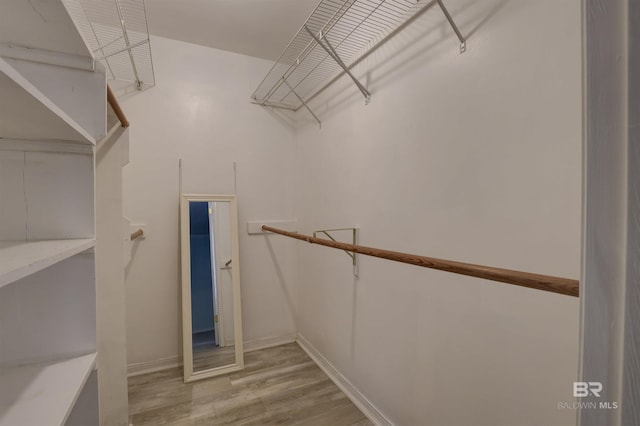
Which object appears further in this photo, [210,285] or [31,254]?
[210,285]

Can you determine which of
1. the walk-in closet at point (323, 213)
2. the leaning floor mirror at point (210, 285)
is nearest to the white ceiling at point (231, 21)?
the walk-in closet at point (323, 213)

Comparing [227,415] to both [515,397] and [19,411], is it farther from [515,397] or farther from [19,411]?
[515,397]

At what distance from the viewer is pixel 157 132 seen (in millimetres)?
2182

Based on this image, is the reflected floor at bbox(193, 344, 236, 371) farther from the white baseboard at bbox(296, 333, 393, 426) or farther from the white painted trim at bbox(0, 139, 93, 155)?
the white painted trim at bbox(0, 139, 93, 155)

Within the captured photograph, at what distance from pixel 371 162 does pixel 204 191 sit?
145 centimetres

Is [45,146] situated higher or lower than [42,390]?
higher

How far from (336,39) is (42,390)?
1927 mm

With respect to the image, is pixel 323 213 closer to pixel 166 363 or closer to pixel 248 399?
pixel 248 399

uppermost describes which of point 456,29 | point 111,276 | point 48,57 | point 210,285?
point 456,29

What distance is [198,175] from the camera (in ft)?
7.61

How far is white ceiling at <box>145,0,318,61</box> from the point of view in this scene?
1828 millimetres

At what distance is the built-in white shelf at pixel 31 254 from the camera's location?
463 mm

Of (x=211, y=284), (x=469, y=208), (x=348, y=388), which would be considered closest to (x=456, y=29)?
(x=469, y=208)

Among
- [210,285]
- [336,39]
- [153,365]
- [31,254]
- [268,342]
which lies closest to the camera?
[31,254]
